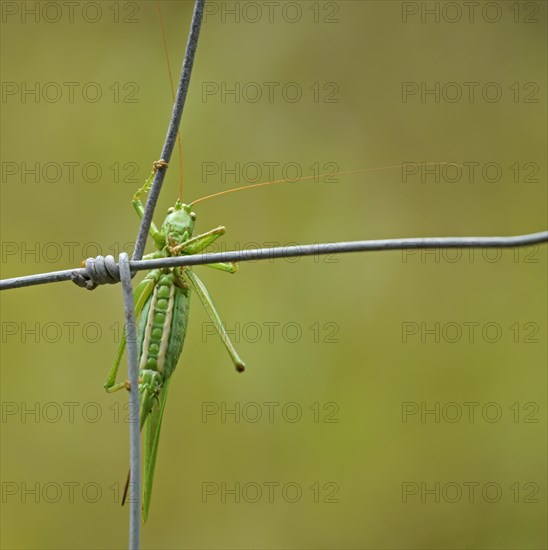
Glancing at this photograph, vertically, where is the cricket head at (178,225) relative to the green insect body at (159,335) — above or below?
above

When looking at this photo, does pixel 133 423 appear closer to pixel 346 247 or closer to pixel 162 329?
pixel 346 247

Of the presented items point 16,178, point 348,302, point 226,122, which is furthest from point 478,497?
point 16,178

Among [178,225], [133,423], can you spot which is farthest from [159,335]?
[133,423]

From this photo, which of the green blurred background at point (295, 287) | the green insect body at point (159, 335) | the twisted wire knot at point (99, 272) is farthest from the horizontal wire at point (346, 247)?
the green blurred background at point (295, 287)

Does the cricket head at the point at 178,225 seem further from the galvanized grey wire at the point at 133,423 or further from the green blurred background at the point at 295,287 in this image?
the green blurred background at the point at 295,287

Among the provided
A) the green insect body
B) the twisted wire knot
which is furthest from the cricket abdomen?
the twisted wire knot

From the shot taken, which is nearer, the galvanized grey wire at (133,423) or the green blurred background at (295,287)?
the galvanized grey wire at (133,423)

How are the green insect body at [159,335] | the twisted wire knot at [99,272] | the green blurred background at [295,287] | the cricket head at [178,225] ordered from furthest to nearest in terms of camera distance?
1. the green blurred background at [295,287]
2. the cricket head at [178,225]
3. the green insect body at [159,335]
4. the twisted wire knot at [99,272]

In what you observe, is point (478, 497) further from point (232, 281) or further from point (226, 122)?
point (226, 122)
